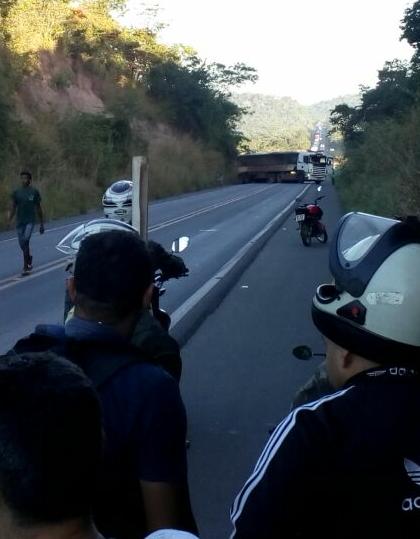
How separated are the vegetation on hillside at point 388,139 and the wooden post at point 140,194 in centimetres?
1203

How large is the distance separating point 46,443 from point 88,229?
342 cm

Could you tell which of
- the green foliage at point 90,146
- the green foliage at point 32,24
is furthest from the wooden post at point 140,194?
the green foliage at point 32,24

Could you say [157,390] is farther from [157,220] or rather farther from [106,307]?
[157,220]

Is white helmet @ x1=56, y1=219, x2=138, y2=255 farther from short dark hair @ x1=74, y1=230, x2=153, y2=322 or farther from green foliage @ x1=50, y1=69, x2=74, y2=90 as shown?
green foliage @ x1=50, y1=69, x2=74, y2=90

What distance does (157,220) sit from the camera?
33594 mm

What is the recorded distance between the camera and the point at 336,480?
6.72ft

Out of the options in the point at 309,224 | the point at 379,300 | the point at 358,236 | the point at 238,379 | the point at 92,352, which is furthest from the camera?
the point at 309,224

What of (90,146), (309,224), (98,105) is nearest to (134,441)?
(309,224)

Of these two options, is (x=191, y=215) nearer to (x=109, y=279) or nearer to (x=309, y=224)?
(x=309, y=224)

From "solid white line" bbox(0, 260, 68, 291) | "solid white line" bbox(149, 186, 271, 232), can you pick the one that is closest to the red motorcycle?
"solid white line" bbox(0, 260, 68, 291)

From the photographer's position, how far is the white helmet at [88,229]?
16.0 ft

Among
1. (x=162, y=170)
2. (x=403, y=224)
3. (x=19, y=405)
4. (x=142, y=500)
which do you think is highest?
(x=403, y=224)

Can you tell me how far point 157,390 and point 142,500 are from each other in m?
0.29

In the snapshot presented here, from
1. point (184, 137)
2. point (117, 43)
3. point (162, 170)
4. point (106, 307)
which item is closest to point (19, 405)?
point (106, 307)
